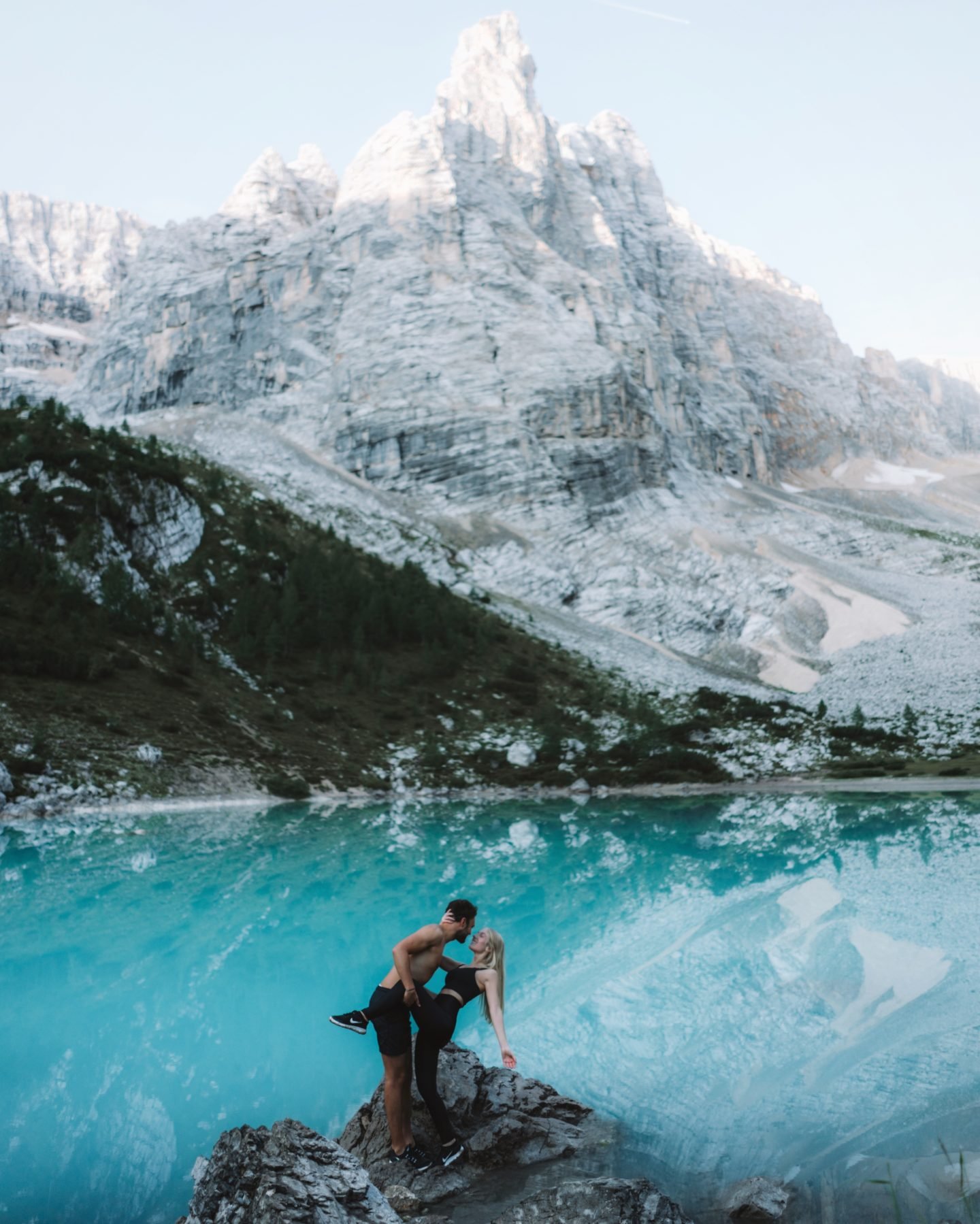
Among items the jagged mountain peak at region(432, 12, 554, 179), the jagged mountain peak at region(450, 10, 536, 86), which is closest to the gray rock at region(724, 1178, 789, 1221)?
the jagged mountain peak at region(432, 12, 554, 179)

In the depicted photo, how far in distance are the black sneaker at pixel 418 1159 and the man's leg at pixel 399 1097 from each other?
0.18 feet

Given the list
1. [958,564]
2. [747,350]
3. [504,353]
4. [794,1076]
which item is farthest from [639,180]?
[794,1076]

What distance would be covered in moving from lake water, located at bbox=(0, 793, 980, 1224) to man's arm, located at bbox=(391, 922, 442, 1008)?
9.15ft

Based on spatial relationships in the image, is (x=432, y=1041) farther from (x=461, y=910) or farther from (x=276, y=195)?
(x=276, y=195)

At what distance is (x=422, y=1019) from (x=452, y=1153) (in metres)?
1.32

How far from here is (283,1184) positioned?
20.6 ft

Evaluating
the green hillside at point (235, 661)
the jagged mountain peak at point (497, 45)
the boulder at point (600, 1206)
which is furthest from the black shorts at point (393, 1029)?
the jagged mountain peak at point (497, 45)

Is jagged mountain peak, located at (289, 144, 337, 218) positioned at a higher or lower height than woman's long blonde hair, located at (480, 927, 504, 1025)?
higher

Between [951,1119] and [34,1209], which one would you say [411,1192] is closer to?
[34,1209]

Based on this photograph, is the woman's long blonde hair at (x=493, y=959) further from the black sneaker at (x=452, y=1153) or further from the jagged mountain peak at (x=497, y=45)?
the jagged mountain peak at (x=497, y=45)

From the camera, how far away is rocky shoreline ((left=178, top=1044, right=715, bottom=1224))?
20.9 ft

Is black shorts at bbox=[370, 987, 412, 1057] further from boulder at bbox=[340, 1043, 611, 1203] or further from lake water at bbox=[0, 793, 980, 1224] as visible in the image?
lake water at bbox=[0, 793, 980, 1224]

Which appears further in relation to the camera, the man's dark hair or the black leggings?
the man's dark hair

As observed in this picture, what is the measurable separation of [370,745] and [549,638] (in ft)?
86.1
